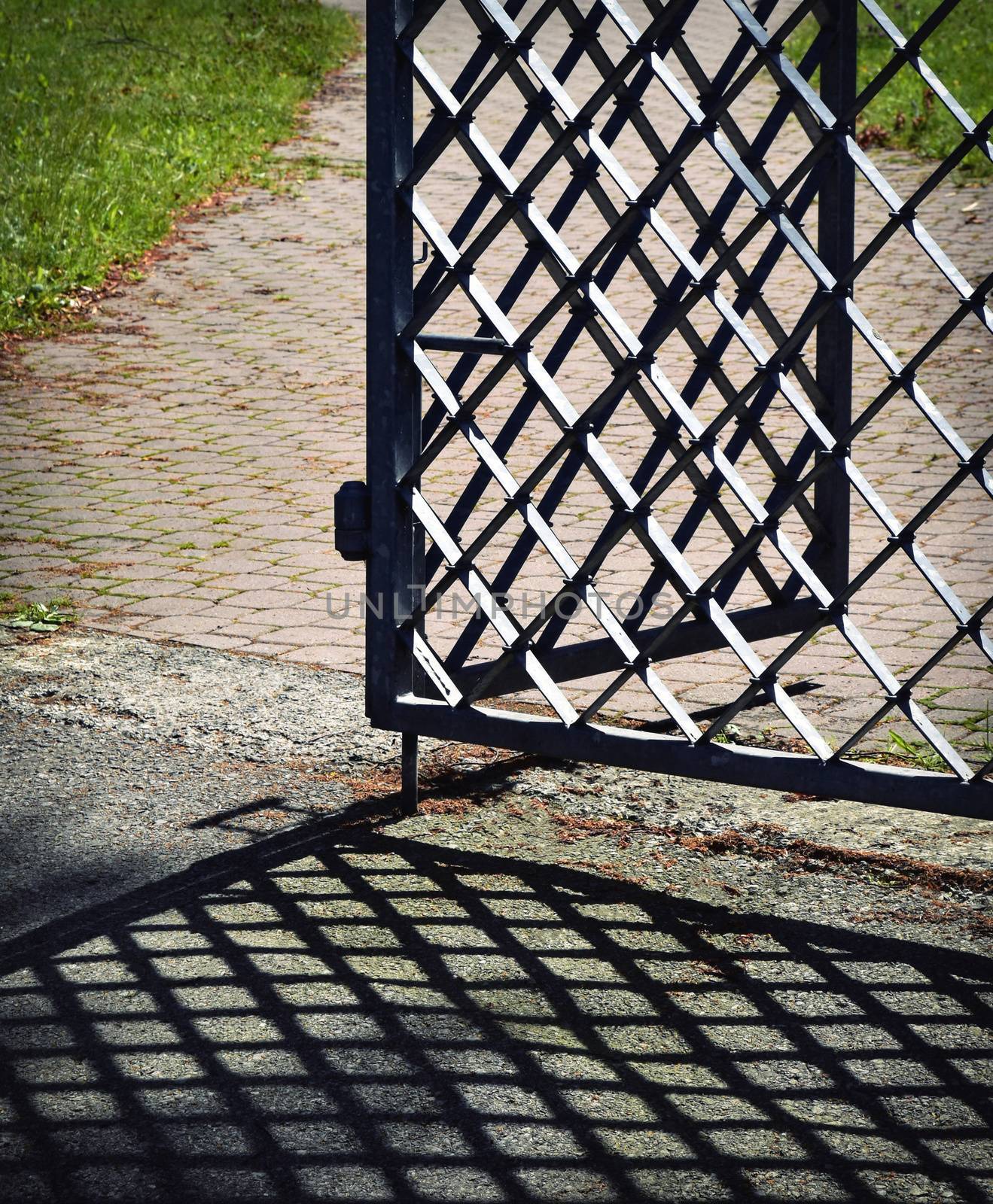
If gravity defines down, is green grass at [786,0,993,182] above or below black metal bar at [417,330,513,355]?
above

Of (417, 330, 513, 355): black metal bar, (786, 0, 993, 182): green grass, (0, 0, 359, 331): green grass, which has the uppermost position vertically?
(786, 0, 993, 182): green grass

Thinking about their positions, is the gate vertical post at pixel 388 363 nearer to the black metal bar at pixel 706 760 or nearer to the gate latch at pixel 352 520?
the gate latch at pixel 352 520

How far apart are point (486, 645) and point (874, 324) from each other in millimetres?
5003

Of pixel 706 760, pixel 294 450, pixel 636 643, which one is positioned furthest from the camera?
pixel 294 450

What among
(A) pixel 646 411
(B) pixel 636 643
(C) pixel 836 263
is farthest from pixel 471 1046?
(C) pixel 836 263

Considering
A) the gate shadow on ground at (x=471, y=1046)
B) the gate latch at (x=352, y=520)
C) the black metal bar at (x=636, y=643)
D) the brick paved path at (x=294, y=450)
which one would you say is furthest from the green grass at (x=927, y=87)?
the gate shadow on ground at (x=471, y=1046)

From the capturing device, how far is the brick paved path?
19.7 feet

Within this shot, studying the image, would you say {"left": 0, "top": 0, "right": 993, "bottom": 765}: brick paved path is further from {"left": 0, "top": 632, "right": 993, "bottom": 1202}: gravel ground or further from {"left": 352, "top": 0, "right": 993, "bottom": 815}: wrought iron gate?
{"left": 0, "top": 632, "right": 993, "bottom": 1202}: gravel ground

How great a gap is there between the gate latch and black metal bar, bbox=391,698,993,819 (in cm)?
44

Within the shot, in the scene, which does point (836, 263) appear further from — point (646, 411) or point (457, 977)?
point (457, 977)

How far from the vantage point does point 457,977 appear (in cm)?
381

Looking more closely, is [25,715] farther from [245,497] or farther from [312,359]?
[312,359]

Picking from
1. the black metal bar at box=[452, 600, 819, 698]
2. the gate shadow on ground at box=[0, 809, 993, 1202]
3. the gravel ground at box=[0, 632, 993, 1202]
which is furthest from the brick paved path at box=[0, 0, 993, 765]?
the gate shadow on ground at box=[0, 809, 993, 1202]

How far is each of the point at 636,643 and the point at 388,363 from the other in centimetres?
125
